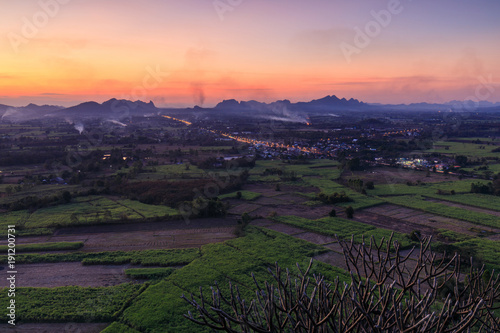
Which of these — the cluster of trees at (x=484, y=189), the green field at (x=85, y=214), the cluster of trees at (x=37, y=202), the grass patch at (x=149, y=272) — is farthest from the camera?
the cluster of trees at (x=484, y=189)

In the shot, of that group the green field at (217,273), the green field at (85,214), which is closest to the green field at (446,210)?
the green field at (217,273)

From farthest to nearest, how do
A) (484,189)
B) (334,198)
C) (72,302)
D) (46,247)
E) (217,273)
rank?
1. (484,189)
2. (334,198)
3. (46,247)
4. (217,273)
5. (72,302)

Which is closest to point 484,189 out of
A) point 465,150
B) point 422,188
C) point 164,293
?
point 422,188

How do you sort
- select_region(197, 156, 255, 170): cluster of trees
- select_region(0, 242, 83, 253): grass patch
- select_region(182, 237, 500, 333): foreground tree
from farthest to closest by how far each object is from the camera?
1. select_region(197, 156, 255, 170): cluster of trees
2. select_region(0, 242, 83, 253): grass patch
3. select_region(182, 237, 500, 333): foreground tree

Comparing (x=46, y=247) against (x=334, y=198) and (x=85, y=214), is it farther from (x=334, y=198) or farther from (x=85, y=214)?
(x=334, y=198)

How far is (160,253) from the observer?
18969 mm

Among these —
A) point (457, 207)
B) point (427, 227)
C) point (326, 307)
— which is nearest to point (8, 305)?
point (326, 307)

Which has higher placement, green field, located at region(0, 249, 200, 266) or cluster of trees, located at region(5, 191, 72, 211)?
cluster of trees, located at region(5, 191, 72, 211)

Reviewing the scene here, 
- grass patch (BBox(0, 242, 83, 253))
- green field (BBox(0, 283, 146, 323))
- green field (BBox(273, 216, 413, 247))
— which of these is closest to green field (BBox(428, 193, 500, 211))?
green field (BBox(273, 216, 413, 247))

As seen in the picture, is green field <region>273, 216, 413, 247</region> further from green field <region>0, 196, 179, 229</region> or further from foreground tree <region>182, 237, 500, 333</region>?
foreground tree <region>182, 237, 500, 333</region>

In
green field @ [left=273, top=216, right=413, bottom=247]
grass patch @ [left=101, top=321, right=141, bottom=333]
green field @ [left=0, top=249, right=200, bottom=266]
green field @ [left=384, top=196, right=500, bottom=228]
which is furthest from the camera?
green field @ [left=384, top=196, right=500, bottom=228]

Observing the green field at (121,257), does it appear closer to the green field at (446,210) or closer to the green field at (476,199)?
the green field at (446,210)

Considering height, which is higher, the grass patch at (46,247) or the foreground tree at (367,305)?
the foreground tree at (367,305)

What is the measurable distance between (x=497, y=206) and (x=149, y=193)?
1193 inches
